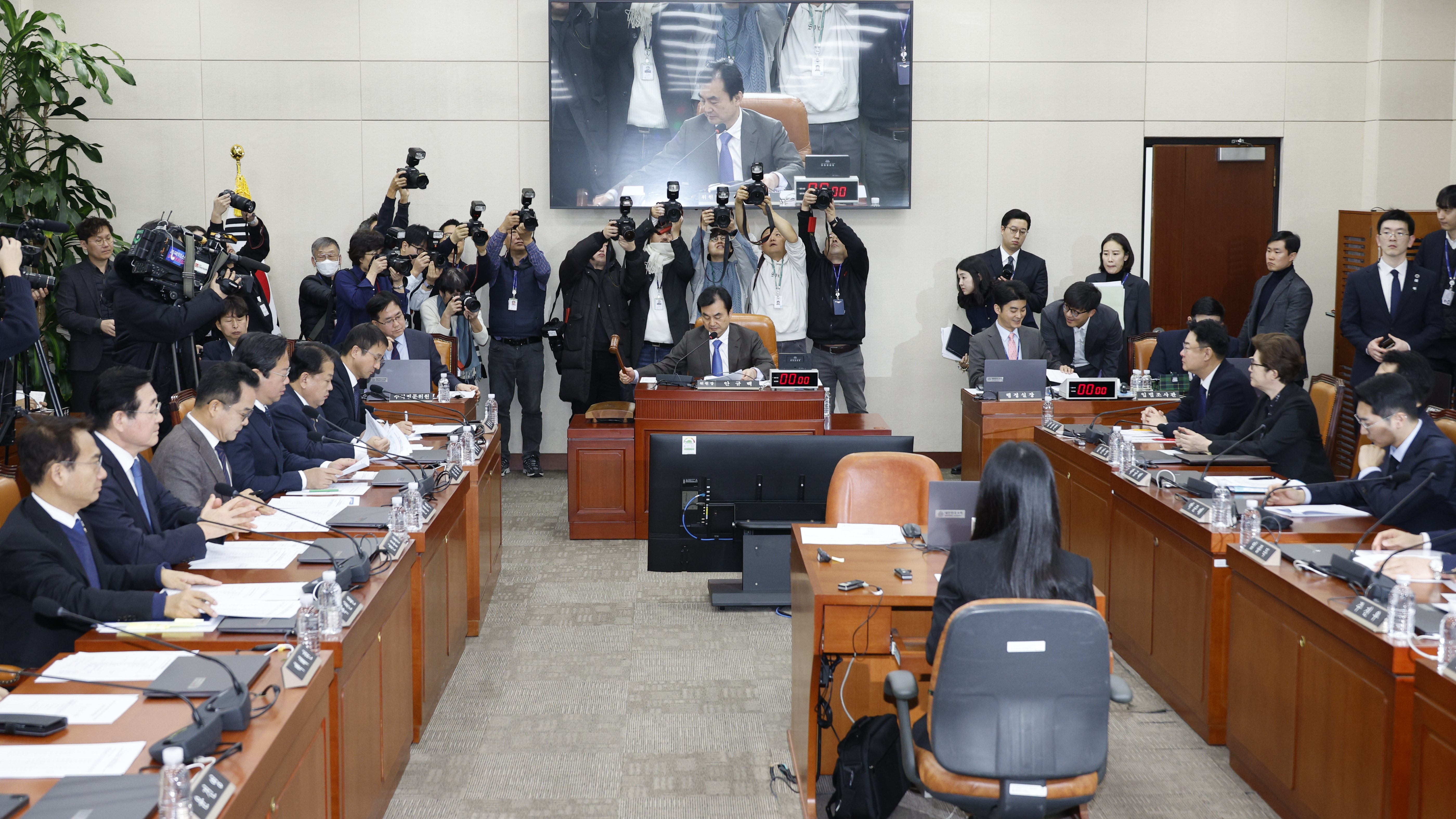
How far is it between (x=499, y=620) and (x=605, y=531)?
4.48 ft

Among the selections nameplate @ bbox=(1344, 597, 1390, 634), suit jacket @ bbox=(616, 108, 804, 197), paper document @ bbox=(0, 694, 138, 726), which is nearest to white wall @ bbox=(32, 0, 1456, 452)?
suit jacket @ bbox=(616, 108, 804, 197)

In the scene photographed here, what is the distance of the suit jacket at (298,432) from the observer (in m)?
4.81

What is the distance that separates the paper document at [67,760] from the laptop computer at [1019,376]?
501cm

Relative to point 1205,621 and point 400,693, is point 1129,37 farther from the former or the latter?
point 400,693

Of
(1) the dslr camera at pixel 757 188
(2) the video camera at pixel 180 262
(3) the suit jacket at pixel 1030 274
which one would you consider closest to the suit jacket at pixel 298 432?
(2) the video camera at pixel 180 262

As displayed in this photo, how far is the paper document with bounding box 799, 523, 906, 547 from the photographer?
3750mm

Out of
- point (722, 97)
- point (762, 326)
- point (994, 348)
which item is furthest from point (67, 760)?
point (722, 97)

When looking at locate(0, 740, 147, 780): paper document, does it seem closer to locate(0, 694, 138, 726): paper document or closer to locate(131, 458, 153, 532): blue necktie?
locate(0, 694, 138, 726): paper document

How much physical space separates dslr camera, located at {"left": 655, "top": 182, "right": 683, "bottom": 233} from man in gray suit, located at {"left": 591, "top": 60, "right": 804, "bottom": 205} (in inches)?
28.4

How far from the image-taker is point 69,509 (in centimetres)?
295

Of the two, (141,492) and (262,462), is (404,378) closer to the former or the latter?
(262,462)

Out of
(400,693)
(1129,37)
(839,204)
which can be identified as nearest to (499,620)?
(400,693)

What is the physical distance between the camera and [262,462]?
4371 millimetres

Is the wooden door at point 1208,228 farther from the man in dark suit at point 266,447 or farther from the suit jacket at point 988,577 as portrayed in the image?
the suit jacket at point 988,577
